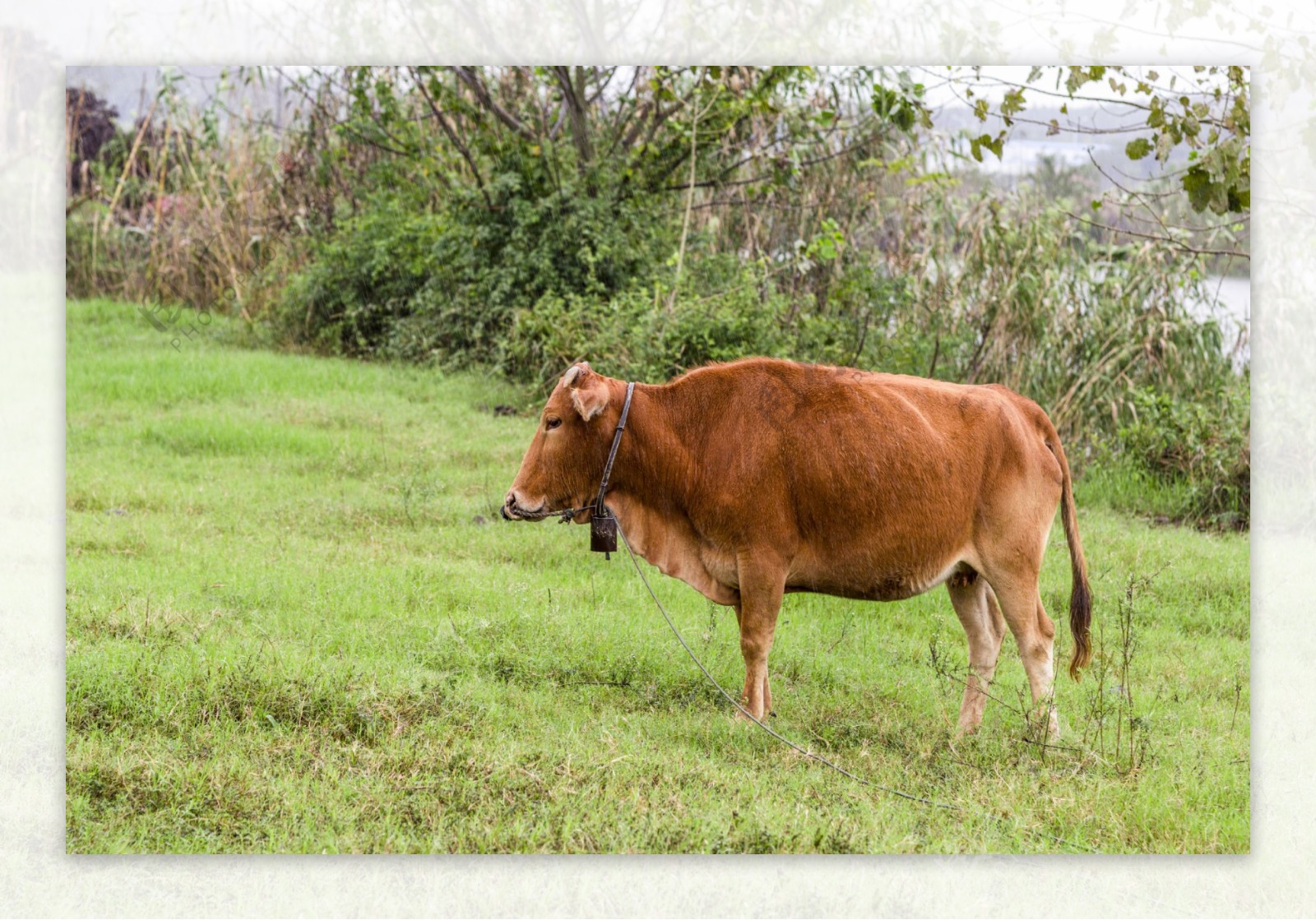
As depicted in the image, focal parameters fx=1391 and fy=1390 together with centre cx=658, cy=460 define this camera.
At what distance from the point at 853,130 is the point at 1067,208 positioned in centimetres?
131

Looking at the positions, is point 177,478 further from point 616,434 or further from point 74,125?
point 616,434

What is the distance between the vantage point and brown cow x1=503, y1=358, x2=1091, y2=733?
18.2 feet

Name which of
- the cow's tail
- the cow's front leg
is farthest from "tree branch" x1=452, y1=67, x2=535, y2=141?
the cow's tail

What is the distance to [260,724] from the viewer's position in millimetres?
5570

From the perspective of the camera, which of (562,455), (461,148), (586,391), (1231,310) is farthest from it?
(461,148)

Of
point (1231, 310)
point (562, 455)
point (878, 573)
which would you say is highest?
point (1231, 310)

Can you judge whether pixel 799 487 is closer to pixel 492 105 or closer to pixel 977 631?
pixel 977 631

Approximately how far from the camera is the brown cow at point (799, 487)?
5562 millimetres

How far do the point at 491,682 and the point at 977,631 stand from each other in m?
2.08

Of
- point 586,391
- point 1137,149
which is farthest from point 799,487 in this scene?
point 1137,149

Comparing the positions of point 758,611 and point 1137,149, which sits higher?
point 1137,149

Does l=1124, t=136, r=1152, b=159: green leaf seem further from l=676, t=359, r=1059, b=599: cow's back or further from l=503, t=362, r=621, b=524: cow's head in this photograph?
l=503, t=362, r=621, b=524: cow's head

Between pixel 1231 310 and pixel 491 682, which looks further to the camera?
pixel 1231 310

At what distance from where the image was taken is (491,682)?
5.96 meters
